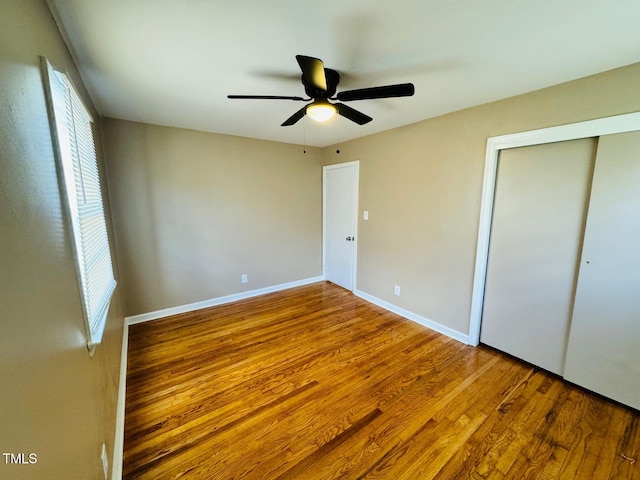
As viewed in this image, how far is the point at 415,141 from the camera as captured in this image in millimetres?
2889

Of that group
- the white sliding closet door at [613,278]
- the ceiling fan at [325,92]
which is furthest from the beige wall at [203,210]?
the white sliding closet door at [613,278]

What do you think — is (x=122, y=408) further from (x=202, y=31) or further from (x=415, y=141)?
(x=415, y=141)

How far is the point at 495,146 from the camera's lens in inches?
89.7

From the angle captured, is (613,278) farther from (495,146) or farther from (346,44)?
(346,44)

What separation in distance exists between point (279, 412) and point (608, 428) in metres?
2.22

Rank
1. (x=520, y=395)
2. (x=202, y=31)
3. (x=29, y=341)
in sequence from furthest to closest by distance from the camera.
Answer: (x=520, y=395) → (x=202, y=31) → (x=29, y=341)

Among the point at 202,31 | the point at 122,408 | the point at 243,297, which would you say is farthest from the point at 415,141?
the point at 122,408

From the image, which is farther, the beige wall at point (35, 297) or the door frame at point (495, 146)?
the door frame at point (495, 146)

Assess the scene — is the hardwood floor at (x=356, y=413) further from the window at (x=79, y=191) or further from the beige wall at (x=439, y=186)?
the window at (x=79, y=191)

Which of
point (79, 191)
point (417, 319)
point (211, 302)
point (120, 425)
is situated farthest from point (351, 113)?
point (211, 302)

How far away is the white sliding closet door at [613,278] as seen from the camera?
5.61 feet

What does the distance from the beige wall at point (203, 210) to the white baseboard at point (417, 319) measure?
1.33m

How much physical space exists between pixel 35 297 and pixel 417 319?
3.22 meters

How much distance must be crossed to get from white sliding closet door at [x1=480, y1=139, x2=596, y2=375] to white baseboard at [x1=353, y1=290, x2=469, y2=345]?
302 mm
